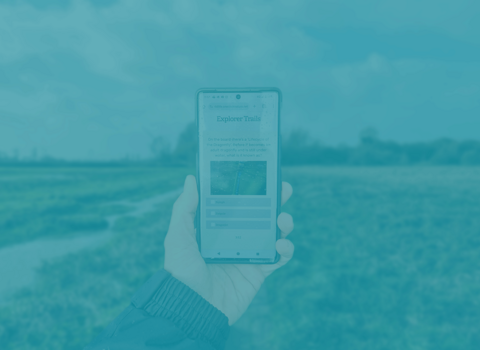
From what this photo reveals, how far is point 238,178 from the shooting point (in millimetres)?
846

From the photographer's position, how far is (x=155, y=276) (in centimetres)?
73

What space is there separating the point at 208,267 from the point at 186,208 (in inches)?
7.1

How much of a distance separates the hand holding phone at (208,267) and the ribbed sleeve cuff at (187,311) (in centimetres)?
8

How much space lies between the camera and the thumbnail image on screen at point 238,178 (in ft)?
2.76

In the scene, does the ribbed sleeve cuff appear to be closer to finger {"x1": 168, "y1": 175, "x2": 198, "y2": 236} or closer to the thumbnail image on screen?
Answer: finger {"x1": 168, "y1": 175, "x2": 198, "y2": 236}

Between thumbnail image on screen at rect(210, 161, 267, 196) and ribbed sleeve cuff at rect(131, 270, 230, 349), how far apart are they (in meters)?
0.26

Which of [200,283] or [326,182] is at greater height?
[200,283]

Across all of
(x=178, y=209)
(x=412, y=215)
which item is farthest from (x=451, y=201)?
(x=178, y=209)

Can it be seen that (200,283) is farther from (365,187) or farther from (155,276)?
(365,187)

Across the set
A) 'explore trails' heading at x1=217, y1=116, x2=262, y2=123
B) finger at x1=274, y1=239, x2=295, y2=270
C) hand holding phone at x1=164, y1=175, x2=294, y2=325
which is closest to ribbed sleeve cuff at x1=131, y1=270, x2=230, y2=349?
hand holding phone at x1=164, y1=175, x2=294, y2=325

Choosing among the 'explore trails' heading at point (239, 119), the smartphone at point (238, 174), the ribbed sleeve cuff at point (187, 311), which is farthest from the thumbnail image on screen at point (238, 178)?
the ribbed sleeve cuff at point (187, 311)

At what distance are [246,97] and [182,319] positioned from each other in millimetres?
552

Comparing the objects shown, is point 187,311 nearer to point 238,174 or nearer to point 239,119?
point 238,174

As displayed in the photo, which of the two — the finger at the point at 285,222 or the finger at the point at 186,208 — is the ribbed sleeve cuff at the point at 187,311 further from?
the finger at the point at 285,222
